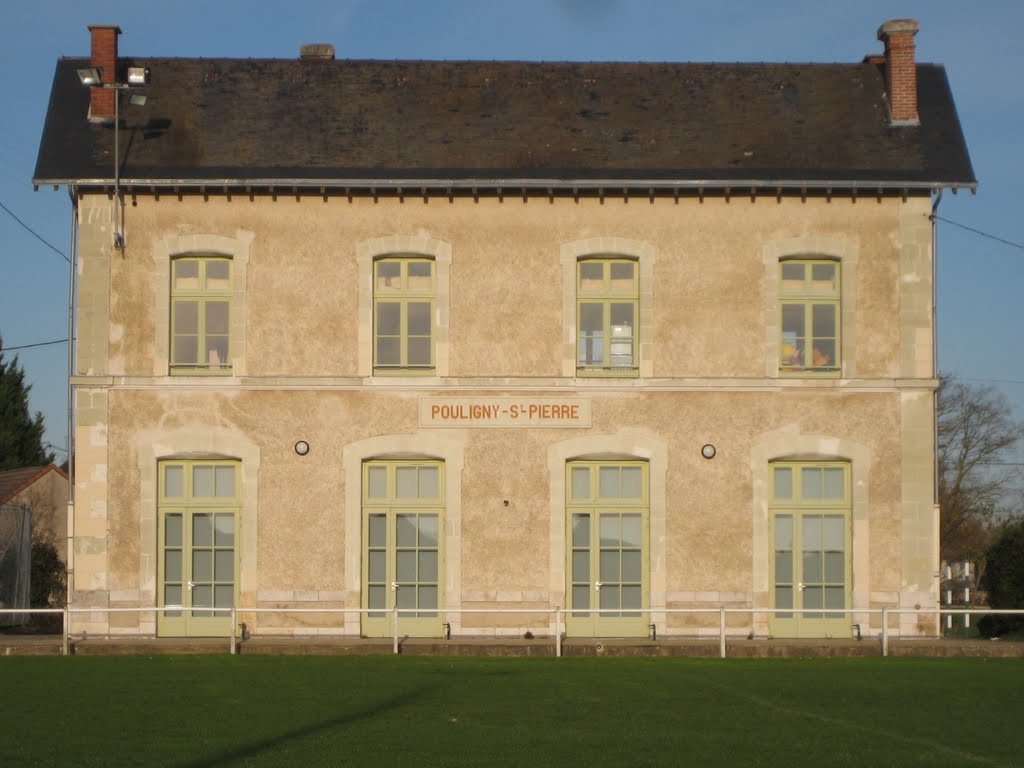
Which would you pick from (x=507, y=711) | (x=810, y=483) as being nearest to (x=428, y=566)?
(x=810, y=483)

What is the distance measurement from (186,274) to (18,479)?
14571 mm

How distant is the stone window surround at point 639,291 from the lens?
2033cm

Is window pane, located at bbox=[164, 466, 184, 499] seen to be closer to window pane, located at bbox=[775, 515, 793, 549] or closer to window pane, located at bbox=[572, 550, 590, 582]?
window pane, located at bbox=[572, 550, 590, 582]

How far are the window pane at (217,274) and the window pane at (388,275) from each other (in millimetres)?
1861

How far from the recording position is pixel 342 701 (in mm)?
13375

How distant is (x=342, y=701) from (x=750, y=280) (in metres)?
9.12

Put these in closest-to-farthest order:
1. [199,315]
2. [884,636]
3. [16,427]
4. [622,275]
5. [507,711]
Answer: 1. [507,711]
2. [884,636]
3. [199,315]
4. [622,275]
5. [16,427]

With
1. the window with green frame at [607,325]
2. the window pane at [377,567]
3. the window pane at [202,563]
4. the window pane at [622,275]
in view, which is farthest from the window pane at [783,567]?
the window pane at [202,563]

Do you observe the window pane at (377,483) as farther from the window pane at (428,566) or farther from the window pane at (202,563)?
the window pane at (202,563)

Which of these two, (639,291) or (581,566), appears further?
(639,291)

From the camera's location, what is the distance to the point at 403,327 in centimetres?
2039

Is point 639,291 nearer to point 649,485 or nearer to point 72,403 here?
point 649,485

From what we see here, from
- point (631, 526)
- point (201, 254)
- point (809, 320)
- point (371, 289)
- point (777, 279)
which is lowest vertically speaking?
point (631, 526)

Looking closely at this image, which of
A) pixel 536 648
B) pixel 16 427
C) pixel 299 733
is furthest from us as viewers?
pixel 16 427
